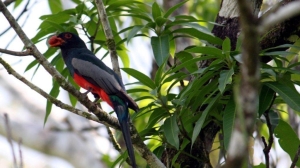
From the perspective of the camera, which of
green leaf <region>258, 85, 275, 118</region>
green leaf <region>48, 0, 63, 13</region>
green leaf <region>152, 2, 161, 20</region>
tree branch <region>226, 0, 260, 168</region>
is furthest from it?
green leaf <region>48, 0, 63, 13</region>

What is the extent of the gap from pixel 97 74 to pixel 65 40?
68 centimetres

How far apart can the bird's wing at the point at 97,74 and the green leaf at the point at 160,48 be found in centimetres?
43

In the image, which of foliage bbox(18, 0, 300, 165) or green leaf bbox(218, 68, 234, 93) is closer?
green leaf bbox(218, 68, 234, 93)

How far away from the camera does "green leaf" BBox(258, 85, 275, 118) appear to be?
12.2ft

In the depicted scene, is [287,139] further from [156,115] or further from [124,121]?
[124,121]

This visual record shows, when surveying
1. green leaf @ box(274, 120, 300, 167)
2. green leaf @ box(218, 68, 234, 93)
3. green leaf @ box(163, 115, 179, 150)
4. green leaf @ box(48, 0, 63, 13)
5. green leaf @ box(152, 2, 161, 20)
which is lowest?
green leaf @ box(274, 120, 300, 167)

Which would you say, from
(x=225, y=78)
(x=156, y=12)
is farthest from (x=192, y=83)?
(x=156, y=12)

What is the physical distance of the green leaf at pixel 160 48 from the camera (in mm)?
4480

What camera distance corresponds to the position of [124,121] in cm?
408

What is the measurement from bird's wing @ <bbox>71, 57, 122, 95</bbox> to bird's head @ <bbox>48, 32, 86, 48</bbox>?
10.5 inches

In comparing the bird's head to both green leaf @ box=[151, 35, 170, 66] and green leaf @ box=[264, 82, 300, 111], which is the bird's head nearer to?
green leaf @ box=[151, 35, 170, 66]

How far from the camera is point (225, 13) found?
4824 millimetres

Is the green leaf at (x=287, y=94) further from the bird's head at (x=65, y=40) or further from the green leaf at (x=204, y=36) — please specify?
the bird's head at (x=65, y=40)

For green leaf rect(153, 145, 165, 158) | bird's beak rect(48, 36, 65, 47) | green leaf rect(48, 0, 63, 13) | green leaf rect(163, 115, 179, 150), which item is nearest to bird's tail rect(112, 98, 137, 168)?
green leaf rect(163, 115, 179, 150)
